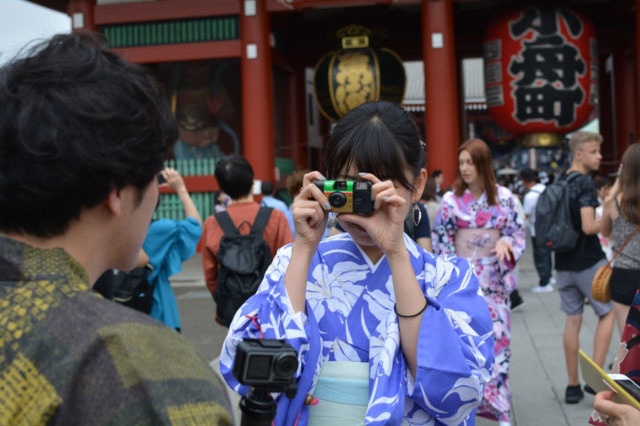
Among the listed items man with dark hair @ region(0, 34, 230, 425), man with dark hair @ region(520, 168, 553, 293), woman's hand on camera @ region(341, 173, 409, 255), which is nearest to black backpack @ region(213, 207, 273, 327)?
woman's hand on camera @ region(341, 173, 409, 255)

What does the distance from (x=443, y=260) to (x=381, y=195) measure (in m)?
0.37

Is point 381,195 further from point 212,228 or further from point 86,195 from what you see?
point 212,228

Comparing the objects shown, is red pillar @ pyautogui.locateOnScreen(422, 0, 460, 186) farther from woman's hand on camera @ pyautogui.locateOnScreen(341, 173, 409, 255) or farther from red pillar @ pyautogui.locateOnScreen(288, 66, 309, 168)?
woman's hand on camera @ pyautogui.locateOnScreen(341, 173, 409, 255)

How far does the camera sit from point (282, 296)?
1713 millimetres

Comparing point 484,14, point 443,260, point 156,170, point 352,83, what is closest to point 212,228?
point 443,260

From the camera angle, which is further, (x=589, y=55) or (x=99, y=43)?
(x=589, y=55)

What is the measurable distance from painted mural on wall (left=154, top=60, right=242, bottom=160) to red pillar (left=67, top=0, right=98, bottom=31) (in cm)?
204

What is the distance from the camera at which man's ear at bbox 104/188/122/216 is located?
1.01 meters

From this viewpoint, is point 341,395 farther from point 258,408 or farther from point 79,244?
point 79,244

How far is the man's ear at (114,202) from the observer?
1.01 m

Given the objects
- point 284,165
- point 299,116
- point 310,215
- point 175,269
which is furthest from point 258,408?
point 299,116

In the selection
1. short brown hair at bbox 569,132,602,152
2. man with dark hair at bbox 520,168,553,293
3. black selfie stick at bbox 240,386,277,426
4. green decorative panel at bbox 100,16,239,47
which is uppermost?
green decorative panel at bbox 100,16,239,47

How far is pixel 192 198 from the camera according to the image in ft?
38.6

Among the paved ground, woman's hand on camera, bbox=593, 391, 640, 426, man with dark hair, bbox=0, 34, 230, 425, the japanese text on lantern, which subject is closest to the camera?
man with dark hair, bbox=0, 34, 230, 425
